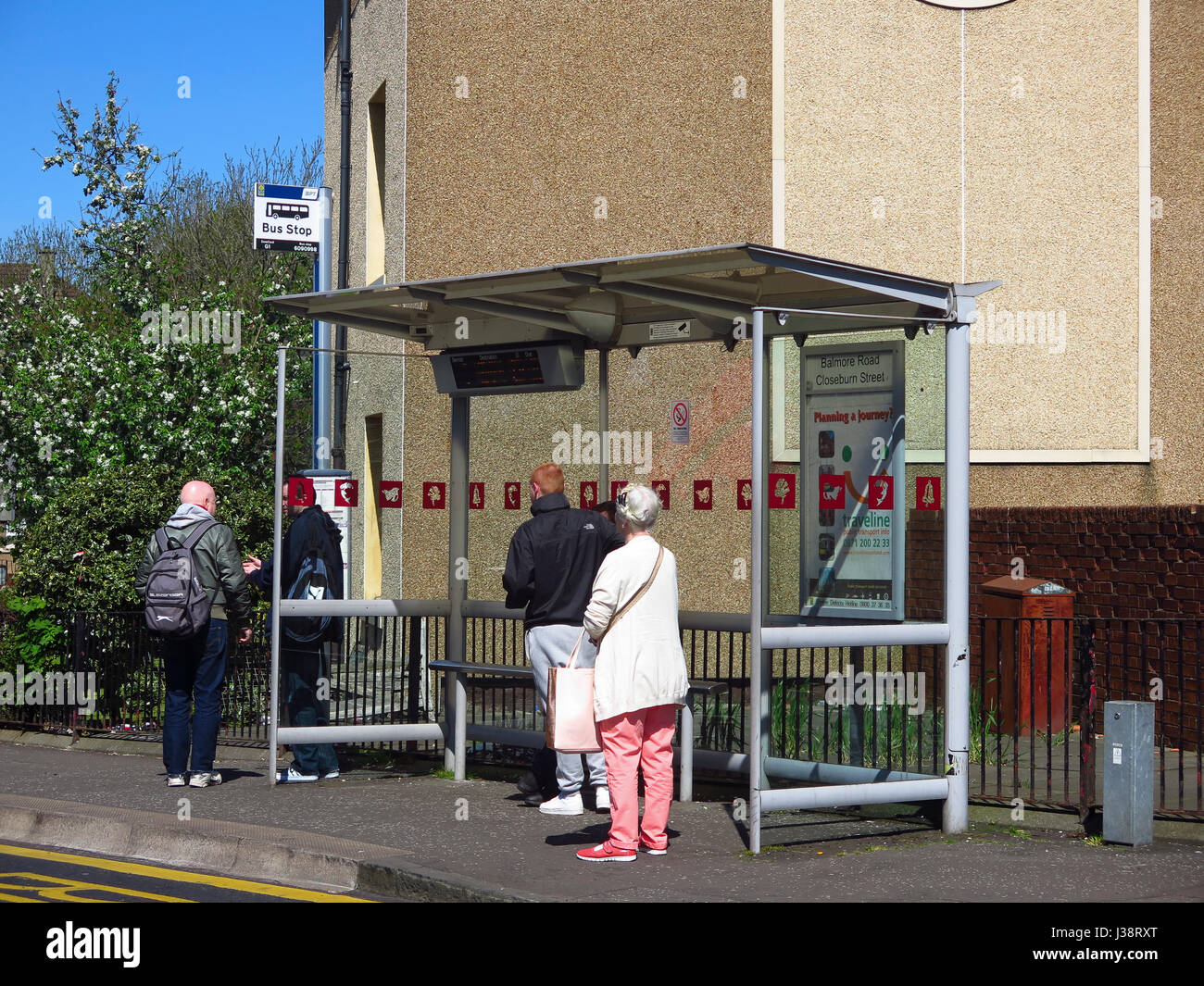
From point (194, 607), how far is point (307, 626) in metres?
0.85

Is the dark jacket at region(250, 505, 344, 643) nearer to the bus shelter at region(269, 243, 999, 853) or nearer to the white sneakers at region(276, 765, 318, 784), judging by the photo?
the bus shelter at region(269, 243, 999, 853)

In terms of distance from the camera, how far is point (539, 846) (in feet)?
24.8

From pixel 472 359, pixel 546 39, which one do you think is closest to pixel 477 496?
pixel 472 359

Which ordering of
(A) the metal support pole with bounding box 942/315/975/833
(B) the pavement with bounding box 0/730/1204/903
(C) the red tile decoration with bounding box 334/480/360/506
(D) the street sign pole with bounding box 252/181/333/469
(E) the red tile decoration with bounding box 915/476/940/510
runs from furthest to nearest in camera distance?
(D) the street sign pole with bounding box 252/181/333/469, (C) the red tile decoration with bounding box 334/480/360/506, (E) the red tile decoration with bounding box 915/476/940/510, (A) the metal support pole with bounding box 942/315/975/833, (B) the pavement with bounding box 0/730/1204/903

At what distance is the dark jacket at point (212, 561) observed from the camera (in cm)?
947

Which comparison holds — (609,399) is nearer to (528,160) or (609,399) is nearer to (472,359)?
(472,359)

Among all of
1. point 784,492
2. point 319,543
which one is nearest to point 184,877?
point 319,543

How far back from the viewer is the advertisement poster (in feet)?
27.2

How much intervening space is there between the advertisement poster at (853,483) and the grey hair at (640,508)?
164 cm

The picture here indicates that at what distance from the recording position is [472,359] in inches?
390

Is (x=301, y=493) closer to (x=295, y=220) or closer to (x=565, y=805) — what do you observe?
(x=565, y=805)

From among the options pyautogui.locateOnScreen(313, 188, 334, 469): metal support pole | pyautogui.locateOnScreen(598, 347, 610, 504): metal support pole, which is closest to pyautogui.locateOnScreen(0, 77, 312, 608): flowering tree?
pyautogui.locateOnScreen(313, 188, 334, 469): metal support pole

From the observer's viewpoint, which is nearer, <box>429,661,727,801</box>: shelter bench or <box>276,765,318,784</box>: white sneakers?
<box>429,661,727,801</box>: shelter bench
